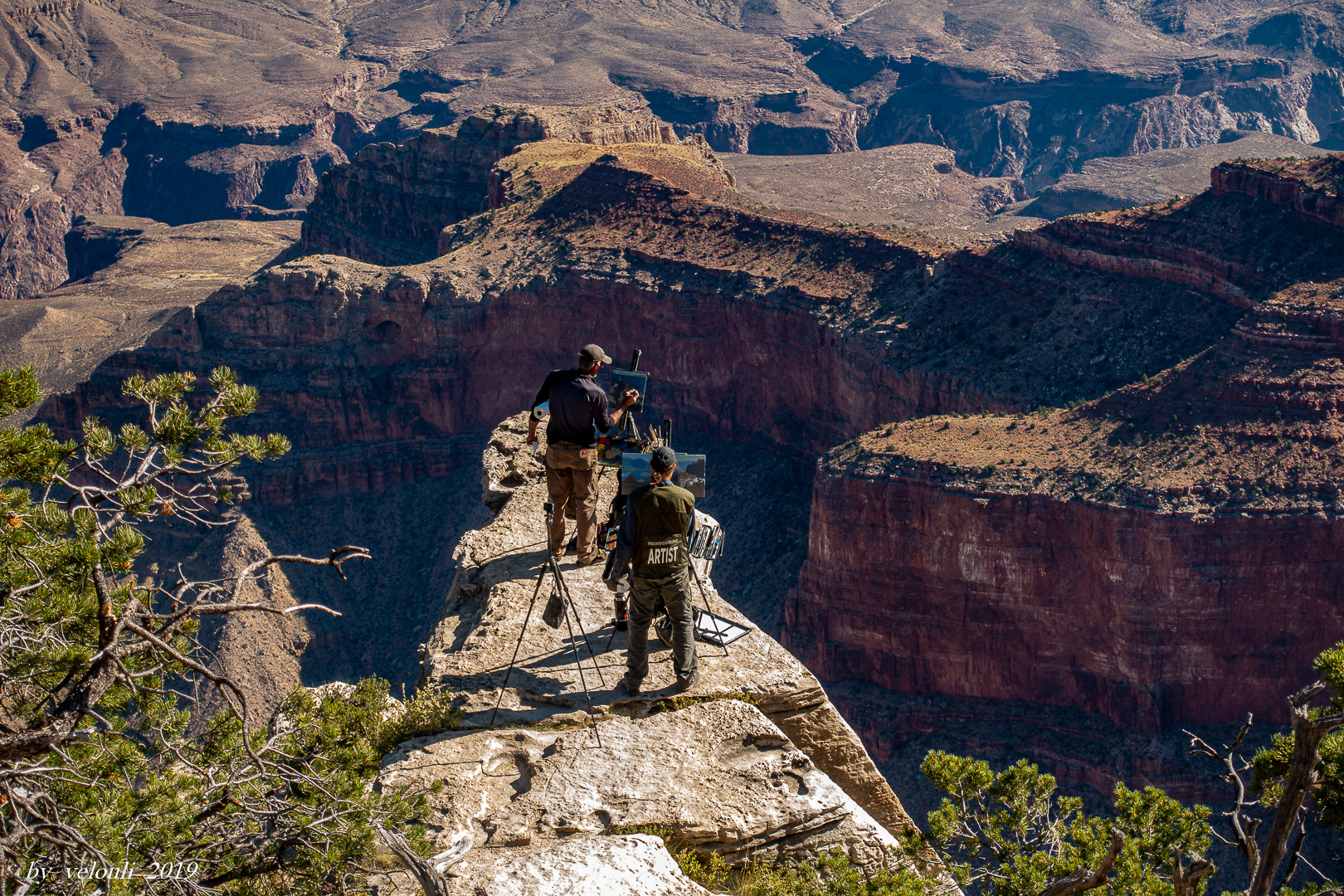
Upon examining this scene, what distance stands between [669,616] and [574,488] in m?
3.54

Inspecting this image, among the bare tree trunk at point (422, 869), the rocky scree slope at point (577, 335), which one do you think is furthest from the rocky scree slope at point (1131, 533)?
the bare tree trunk at point (422, 869)

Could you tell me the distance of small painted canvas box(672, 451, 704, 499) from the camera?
1800cm

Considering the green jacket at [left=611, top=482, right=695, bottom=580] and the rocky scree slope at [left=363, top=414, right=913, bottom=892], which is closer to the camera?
the rocky scree slope at [left=363, top=414, right=913, bottom=892]

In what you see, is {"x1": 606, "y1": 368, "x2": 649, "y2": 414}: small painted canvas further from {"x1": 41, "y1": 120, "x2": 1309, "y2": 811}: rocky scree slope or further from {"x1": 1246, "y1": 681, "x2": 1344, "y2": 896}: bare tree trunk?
{"x1": 41, "y1": 120, "x2": 1309, "y2": 811}: rocky scree slope

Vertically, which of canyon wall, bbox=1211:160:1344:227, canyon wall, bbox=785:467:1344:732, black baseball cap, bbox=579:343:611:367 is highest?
canyon wall, bbox=1211:160:1344:227

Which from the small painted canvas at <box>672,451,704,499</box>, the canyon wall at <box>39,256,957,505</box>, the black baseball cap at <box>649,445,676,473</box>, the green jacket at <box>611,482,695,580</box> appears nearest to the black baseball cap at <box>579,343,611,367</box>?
the small painted canvas at <box>672,451,704,499</box>

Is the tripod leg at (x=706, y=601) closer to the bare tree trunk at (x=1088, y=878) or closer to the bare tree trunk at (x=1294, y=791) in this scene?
the bare tree trunk at (x=1088, y=878)

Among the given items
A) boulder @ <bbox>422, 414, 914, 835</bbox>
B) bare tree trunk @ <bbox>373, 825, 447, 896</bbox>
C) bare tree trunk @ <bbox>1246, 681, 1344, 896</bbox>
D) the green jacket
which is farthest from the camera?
boulder @ <bbox>422, 414, 914, 835</bbox>

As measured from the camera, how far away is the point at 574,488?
17.8m

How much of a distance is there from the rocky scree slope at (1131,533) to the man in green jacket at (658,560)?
95.1ft

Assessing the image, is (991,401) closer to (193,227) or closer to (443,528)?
(443,528)

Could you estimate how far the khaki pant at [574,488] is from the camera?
56.7 feet

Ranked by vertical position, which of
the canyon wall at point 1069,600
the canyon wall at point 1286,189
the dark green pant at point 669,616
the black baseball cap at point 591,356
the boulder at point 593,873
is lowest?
the canyon wall at point 1069,600

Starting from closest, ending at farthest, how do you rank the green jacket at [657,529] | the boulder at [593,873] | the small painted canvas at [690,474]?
the boulder at [593,873]
the green jacket at [657,529]
the small painted canvas at [690,474]
